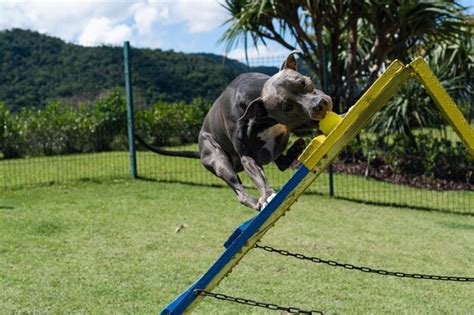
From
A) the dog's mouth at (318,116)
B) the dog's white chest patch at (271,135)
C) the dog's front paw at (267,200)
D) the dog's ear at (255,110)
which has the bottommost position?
the dog's front paw at (267,200)

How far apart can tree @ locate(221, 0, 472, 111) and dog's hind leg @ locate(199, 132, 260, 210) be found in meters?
6.17

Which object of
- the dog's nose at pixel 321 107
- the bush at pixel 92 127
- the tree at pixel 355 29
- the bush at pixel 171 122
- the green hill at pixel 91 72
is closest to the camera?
the dog's nose at pixel 321 107

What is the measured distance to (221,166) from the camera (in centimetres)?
211

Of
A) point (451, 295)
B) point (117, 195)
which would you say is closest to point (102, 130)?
point (117, 195)

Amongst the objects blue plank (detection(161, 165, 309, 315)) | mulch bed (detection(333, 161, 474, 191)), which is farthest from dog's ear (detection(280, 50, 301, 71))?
mulch bed (detection(333, 161, 474, 191))

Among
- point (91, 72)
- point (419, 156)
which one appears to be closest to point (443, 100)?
point (419, 156)

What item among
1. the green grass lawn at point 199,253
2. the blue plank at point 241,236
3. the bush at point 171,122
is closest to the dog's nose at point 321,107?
the blue plank at point 241,236

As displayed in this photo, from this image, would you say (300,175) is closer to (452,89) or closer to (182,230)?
(182,230)

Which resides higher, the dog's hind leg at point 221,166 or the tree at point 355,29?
the tree at point 355,29

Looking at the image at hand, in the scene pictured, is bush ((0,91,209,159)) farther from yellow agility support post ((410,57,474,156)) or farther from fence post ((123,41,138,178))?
yellow agility support post ((410,57,474,156))

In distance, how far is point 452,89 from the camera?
34.5ft

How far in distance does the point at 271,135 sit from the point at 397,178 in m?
9.13

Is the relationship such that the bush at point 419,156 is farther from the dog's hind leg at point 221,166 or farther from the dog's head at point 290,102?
the dog's head at point 290,102

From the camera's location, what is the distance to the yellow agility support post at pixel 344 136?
2.03 m
